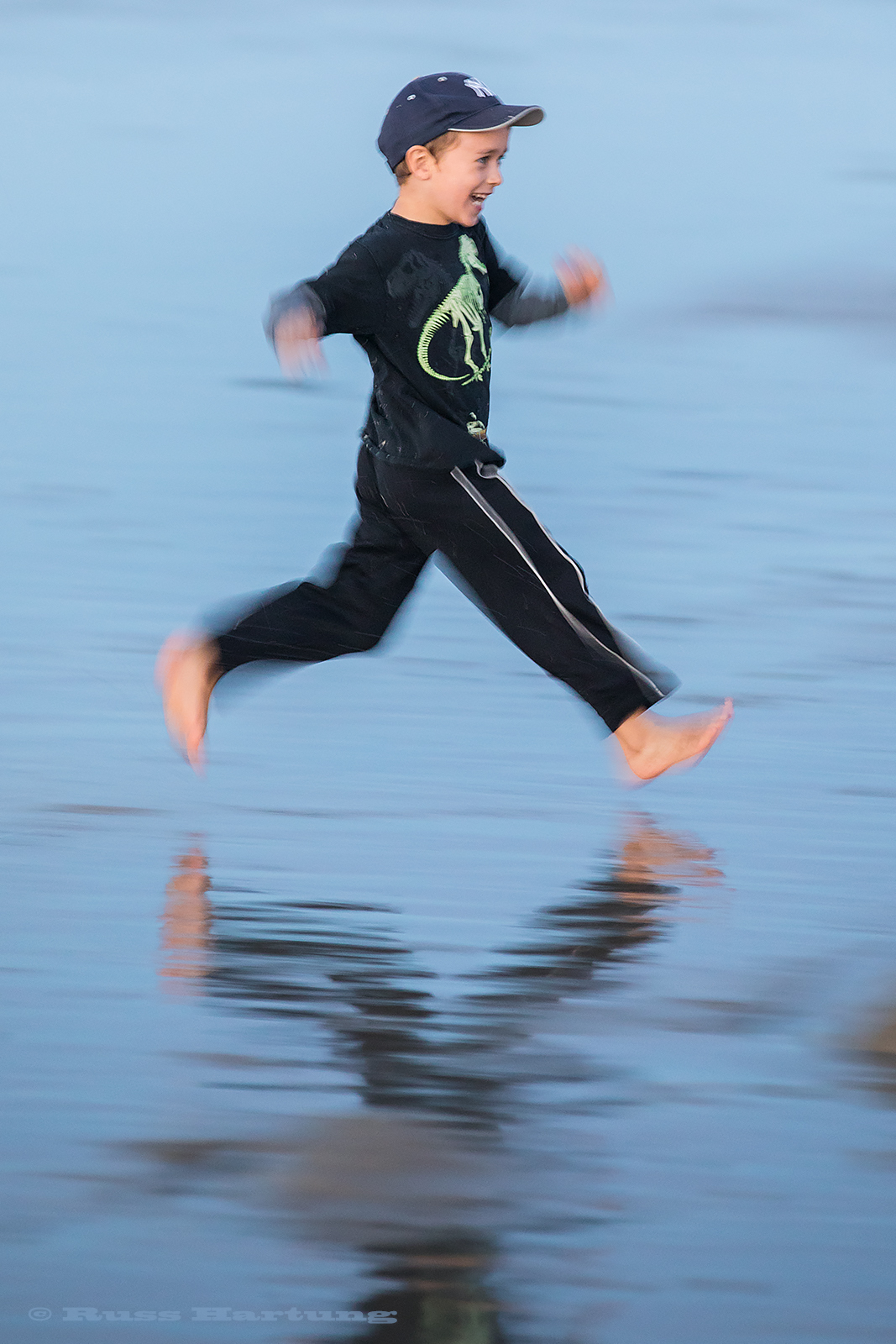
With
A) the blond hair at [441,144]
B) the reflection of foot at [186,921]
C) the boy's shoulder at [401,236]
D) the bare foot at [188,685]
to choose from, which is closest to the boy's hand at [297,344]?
the boy's shoulder at [401,236]

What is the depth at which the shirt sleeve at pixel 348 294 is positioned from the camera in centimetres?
388

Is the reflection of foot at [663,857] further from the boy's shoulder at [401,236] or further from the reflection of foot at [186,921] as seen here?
the boy's shoulder at [401,236]

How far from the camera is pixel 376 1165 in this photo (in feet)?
8.29

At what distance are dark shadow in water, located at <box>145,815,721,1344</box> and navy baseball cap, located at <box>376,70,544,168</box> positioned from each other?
136 cm

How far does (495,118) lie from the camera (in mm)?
3988

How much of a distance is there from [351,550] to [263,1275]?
2.15m

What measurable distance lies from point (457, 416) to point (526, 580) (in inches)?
13.1

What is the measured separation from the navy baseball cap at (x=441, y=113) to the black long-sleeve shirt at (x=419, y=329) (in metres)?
0.16

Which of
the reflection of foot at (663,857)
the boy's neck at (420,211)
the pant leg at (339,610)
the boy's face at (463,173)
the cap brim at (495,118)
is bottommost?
the reflection of foot at (663,857)

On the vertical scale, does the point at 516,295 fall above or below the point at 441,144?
below

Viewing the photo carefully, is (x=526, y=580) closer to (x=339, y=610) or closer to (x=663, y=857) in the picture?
(x=339, y=610)

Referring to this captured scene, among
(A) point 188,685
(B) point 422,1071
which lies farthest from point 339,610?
(B) point 422,1071

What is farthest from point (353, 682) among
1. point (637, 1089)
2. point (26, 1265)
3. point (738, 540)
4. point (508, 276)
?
point (26, 1265)

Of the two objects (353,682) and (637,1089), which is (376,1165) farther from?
(353,682)
